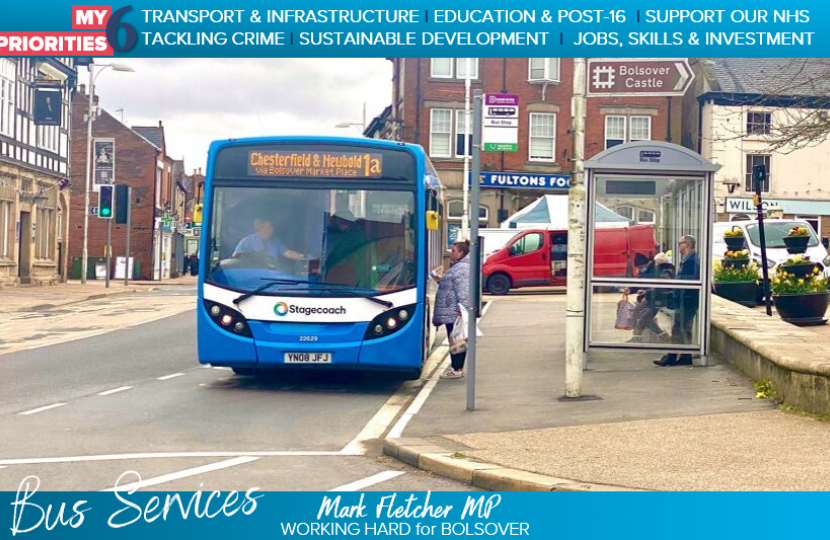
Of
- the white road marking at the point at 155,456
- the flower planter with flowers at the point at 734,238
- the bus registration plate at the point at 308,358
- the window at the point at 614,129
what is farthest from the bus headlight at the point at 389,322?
the window at the point at 614,129

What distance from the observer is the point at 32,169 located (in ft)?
147

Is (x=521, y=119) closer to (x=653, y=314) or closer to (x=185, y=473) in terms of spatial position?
(x=653, y=314)

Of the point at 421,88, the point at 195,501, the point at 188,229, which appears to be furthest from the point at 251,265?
the point at 188,229

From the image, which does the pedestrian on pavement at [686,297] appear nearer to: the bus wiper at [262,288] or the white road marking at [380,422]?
the white road marking at [380,422]

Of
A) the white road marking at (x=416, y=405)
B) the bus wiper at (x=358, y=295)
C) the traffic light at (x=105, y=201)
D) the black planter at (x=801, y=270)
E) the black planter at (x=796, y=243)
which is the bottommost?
the white road marking at (x=416, y=405)

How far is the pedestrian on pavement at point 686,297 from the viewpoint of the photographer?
14.3 m

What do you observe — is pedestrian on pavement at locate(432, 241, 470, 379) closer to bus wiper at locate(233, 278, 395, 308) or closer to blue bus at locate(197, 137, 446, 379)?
blue bus at locate(197, 137, 446, 379)

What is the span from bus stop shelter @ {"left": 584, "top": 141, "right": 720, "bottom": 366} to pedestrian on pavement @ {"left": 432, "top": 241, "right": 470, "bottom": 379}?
1755 millimetres

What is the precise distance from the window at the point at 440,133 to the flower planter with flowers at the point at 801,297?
33.0 meters

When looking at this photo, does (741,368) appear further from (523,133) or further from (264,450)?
(523,133)

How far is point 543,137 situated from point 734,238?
2790cm

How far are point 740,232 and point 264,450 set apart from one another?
1729 centimetres

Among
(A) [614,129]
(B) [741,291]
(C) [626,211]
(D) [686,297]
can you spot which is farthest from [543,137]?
(D) [686,297]

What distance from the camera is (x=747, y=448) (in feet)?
29.3
